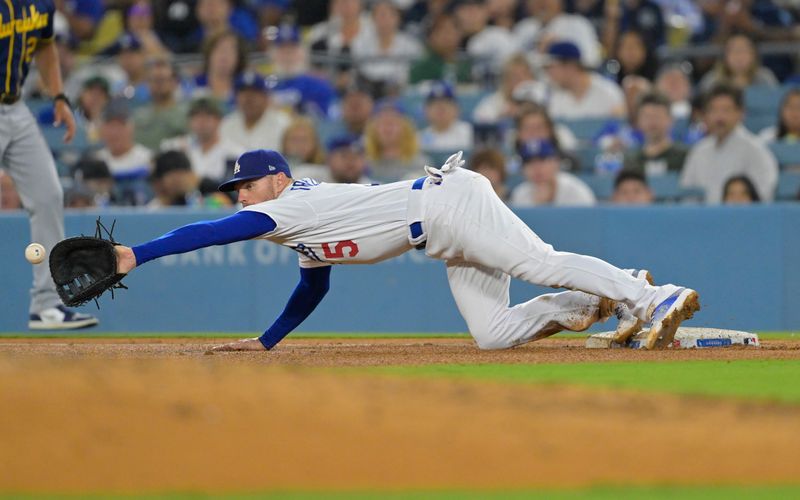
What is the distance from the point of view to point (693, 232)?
31.4 ft

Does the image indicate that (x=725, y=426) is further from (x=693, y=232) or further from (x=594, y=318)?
(x=693, y=232)

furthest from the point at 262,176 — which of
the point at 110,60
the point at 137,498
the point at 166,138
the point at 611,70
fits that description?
the point at 110,60

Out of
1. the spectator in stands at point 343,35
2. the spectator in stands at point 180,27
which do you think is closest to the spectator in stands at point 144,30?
the spectator in stands at point 180,27

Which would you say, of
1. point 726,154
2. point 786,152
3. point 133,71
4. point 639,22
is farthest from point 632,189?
point 133,71

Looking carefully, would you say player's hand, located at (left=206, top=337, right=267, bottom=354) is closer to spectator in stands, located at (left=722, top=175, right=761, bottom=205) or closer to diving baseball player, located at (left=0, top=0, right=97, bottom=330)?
diving baseball player, located at (left=0, top=0, right=97, bottom=330)

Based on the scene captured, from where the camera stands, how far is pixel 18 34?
7.68m

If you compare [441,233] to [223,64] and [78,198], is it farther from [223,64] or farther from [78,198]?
[223,64]

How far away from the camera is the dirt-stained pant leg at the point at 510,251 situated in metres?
6.15

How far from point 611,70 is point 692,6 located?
6.81 feet

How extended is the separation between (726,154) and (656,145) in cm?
78

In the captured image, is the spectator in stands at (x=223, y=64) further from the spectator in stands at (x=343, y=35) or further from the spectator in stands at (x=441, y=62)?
the spectator in stands at (x=441, y=62)

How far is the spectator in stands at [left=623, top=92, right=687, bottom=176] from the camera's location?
11070mm

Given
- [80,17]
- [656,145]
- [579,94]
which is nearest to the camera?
[656,145]

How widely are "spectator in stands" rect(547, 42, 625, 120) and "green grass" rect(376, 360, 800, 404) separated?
255 inches
